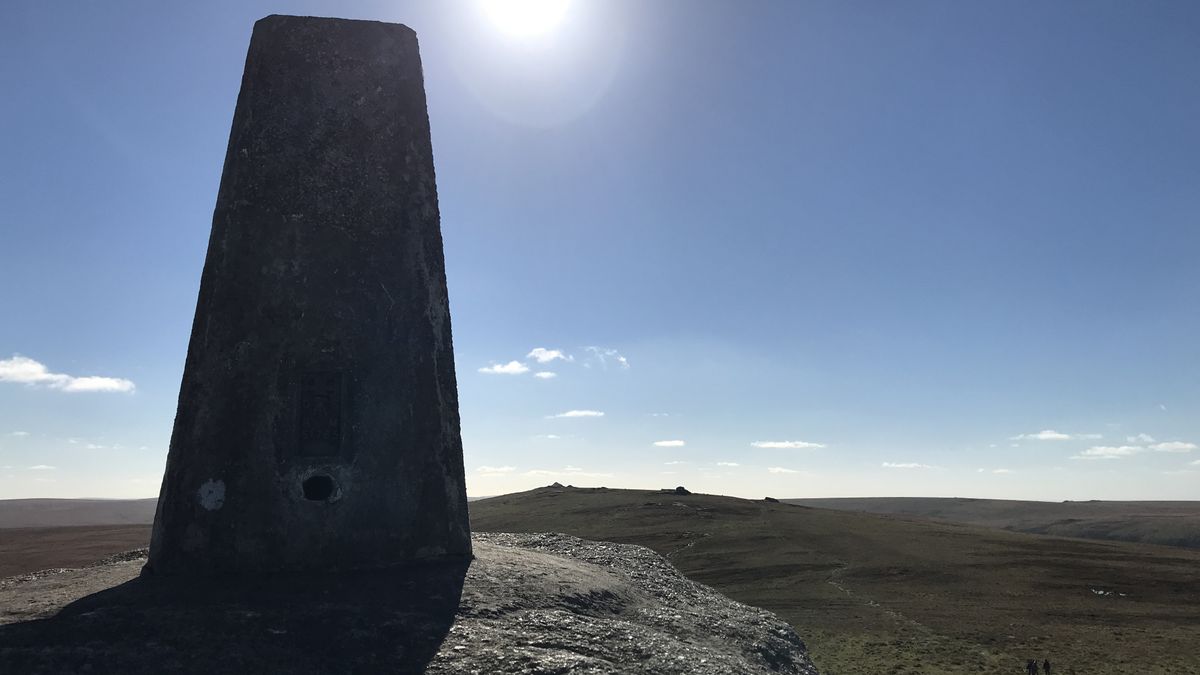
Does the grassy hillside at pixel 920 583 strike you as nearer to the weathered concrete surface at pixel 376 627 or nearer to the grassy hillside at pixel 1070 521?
the weathered concrete surface at pixel 376 627

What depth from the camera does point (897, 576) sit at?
31078 mm

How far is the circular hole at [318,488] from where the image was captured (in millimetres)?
6078

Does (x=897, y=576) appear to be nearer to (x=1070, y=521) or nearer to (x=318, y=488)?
(x=318, y=488)

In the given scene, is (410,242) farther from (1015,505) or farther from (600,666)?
(1015,505)

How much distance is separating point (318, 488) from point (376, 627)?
1649mm

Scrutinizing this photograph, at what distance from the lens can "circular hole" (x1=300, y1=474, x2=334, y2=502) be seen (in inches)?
239

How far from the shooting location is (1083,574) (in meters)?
32.2

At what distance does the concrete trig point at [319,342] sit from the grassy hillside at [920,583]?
15.3 metres

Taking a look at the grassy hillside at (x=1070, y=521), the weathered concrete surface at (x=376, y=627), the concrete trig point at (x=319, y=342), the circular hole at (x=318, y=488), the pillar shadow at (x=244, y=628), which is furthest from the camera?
the grassy hillside at (x=1070, y=521)

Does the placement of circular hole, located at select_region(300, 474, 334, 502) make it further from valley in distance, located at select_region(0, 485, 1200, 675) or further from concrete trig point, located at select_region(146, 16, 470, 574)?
valley in distance, located at select_region(0, 485, 1200, 675)

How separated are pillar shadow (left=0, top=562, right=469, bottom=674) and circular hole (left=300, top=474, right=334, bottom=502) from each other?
0.63m

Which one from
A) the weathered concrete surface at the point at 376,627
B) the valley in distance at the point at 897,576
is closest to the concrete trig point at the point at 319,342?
the weathered concrete surface at the point at 376,627

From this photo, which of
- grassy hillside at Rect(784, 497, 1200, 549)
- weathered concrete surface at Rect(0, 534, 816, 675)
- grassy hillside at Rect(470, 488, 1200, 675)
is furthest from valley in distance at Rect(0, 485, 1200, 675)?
weathered concrete surface at Rect(0, 534, 816, 675)

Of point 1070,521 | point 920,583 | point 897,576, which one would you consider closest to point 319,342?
point 920,583
